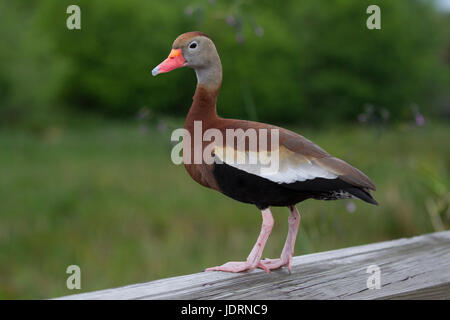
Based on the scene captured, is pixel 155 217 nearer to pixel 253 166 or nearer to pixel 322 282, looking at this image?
pixel 322 282

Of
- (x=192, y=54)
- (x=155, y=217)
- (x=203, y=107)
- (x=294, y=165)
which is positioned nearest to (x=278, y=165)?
(x=294, y=165)

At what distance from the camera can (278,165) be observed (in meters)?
1.68

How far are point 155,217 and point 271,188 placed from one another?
5257 mm

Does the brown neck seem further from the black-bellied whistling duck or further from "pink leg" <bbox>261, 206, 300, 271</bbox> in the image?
"pink leg" <bbox>261, 206, 300, 271</bbox>

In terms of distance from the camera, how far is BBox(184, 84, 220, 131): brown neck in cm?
173

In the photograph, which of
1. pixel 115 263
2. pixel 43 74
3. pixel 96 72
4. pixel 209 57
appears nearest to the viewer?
pixel 209 57

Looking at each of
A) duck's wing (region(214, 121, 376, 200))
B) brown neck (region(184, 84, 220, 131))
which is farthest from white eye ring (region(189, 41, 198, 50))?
duck's wing (region(214, 121, 376, 200))

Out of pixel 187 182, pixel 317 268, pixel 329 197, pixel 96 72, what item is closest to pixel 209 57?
pixel 329 197


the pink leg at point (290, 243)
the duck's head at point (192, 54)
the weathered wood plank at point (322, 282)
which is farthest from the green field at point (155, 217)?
the duck's head at point (192, 54)

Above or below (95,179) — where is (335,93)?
above

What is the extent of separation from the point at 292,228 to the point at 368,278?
0.33 meters

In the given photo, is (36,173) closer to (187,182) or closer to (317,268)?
(187,182)

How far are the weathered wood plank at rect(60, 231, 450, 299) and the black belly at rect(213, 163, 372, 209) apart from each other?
31cm

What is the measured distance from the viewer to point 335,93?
651 inches
